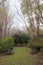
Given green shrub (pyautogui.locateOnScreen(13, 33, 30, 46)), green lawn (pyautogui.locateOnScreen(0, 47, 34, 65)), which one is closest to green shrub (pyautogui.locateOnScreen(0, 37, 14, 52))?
green lawn (pyautogui.locateOnScreen(0, 47, 34, 65))

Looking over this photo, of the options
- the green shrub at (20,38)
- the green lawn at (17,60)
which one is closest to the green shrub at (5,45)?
the green lawn at (17,60)

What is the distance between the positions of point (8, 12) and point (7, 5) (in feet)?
2.94

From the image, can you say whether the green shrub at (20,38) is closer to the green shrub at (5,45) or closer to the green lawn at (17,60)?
the green shrub at (5,45)

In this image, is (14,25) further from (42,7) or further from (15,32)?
(42,7)

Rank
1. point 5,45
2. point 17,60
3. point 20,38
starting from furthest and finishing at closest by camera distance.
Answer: point 20,38
point 5,45
point 17,60

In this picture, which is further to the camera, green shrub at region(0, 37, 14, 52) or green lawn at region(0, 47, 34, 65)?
green shrub at region(0, 37, 14, 52)

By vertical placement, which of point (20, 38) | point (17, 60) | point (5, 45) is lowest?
point (17, 60)

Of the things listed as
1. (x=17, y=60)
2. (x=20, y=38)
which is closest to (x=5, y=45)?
(x=17, y=60)

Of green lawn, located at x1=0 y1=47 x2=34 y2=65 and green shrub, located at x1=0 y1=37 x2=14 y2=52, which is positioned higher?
green shrub, located at x1=0 y1=37 x2=14 y2=52

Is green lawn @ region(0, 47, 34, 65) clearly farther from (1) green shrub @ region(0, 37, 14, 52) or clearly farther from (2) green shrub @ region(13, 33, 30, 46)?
(2) green shrub @ region(13, 33, 30, 46)

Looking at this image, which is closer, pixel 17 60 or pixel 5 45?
pixel 17 60

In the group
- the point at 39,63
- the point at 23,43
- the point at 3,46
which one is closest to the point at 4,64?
the point at 39,63

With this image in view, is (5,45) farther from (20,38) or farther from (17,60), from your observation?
(20,38)

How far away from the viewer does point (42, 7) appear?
33.8ft
